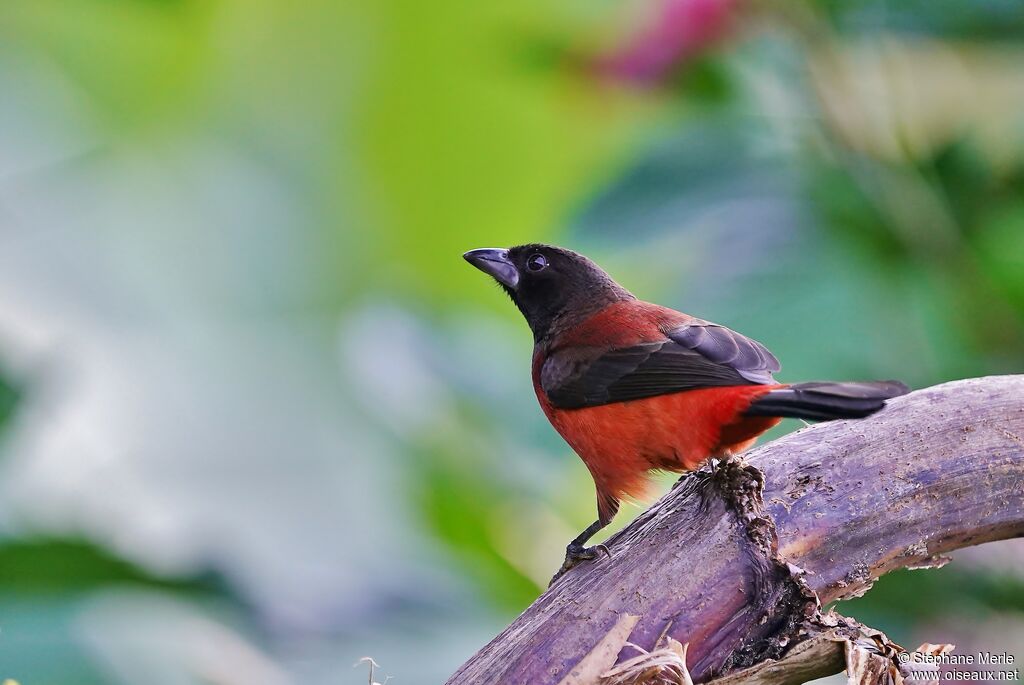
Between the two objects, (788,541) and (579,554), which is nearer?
(788,541)

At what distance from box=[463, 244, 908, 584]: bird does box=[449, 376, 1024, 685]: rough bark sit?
11 centimetres

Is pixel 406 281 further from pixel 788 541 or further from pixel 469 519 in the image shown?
pixel 788 541

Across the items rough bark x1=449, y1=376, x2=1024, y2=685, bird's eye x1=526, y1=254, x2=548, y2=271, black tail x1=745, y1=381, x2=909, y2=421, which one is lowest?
rough bark x1=449, y1=376, x2=1024, y2=685

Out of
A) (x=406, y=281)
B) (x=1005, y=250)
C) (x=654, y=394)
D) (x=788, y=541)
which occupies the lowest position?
(x=788, y=541)

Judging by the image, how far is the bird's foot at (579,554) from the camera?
204cm

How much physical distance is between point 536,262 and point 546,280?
0.18ft

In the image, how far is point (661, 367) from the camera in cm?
230

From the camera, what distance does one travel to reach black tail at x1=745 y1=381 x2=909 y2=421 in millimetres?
1820

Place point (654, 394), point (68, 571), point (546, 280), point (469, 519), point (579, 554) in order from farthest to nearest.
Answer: point (469, 519), point (68, 571), point (546, 280), point (654, 394), point (579, 554)

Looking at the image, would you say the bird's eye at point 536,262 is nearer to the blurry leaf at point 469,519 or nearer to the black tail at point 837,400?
the black tail at point 837,400

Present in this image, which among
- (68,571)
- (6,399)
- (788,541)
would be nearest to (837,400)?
(788,541)

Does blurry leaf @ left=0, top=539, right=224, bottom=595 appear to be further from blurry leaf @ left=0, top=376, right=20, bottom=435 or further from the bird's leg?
the bird's leg

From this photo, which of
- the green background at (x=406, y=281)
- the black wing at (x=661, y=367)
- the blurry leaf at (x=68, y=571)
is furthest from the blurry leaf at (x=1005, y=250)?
the blurry leaf at (x=68, y=571)

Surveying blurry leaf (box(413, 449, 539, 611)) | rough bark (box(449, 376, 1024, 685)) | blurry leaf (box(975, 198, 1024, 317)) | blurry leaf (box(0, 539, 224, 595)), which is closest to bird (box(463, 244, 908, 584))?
rough bark (box(449, 376, 1024, 685))
